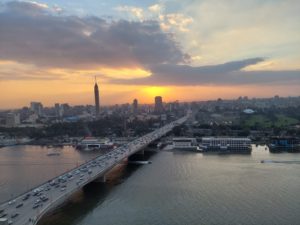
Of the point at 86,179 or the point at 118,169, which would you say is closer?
the point at 86,179

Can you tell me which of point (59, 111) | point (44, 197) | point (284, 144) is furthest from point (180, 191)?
point (59, 111)

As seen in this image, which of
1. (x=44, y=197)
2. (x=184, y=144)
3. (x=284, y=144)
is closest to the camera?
(x=44, y=197)

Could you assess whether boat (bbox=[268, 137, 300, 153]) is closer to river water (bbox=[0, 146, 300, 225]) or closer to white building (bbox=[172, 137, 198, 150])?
river water (bbox=[0, 146, 300, 225])

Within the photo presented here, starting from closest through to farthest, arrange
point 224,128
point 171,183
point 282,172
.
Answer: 1. point 171,183
2. point 282,172
3. point 224,128

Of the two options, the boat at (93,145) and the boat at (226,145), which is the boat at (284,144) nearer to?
the boat at (226,145)

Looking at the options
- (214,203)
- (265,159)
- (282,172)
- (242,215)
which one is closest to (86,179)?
(214,203)

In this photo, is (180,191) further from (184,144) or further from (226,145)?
(184,144)

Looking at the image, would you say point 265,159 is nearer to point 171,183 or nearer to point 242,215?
point 171,183

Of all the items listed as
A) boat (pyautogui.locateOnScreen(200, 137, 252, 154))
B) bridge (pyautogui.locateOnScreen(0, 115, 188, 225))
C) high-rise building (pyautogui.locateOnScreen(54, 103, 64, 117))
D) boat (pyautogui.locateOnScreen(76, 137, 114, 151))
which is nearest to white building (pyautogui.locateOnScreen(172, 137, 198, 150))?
boat (pyautogui.locateOnScreen(200, 137, 252, 154))

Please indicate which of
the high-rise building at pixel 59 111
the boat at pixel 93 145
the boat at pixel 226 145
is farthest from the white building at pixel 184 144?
the high-rise building at pixel 59 111
